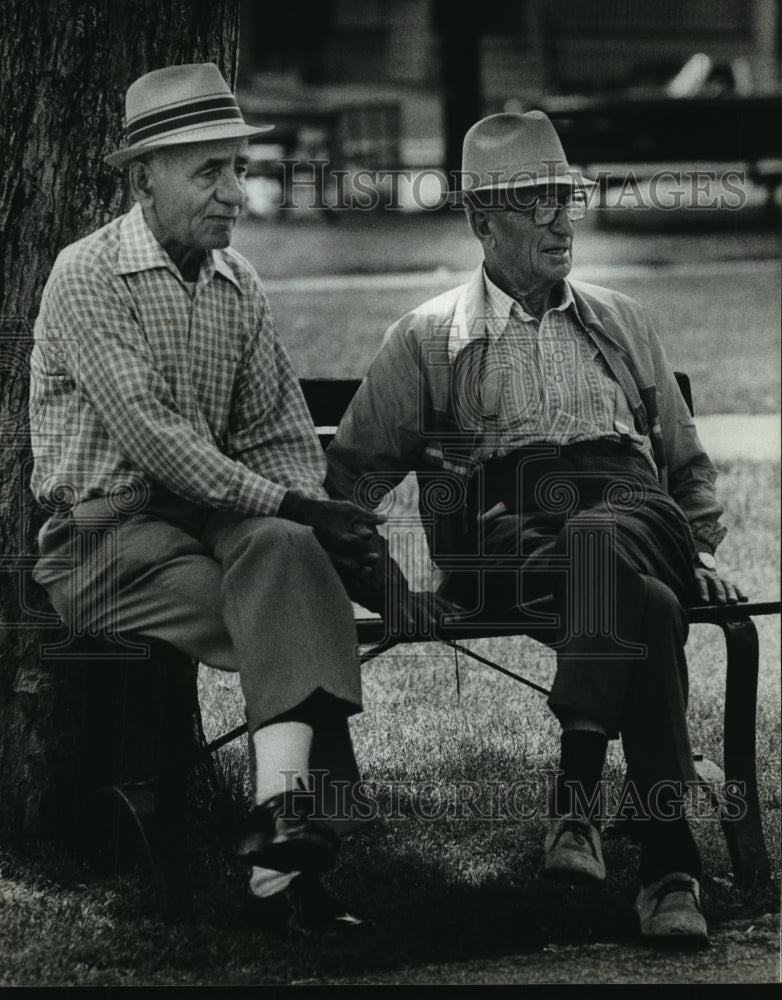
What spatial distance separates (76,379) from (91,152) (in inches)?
22.7

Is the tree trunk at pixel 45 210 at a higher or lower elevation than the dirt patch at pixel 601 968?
higher

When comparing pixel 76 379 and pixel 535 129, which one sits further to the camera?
pixel 535 129

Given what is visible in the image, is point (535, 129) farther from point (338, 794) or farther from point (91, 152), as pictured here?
point (338, 794)

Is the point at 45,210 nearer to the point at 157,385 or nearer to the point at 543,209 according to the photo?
the point at 157,385

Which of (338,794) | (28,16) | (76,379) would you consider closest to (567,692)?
(338,794)

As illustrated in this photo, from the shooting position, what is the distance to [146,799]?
3.34m

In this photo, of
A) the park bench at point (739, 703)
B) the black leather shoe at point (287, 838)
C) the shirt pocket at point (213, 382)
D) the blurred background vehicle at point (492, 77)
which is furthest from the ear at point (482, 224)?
the black leather shoe at point (287, 838)

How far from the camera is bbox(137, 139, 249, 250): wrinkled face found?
3.24 meters

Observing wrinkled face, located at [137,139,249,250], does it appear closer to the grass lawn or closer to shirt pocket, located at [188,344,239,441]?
shirt pocket, located at [188,344,239,441]

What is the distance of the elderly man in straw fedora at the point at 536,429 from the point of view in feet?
11.3

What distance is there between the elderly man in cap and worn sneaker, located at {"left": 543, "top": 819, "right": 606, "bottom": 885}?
1.40 ft

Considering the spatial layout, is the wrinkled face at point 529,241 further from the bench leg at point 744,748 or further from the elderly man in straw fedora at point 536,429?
the bench leg at point 744,748

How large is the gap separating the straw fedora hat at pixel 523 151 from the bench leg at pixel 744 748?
41.5 inches

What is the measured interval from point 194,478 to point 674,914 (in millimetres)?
1283
